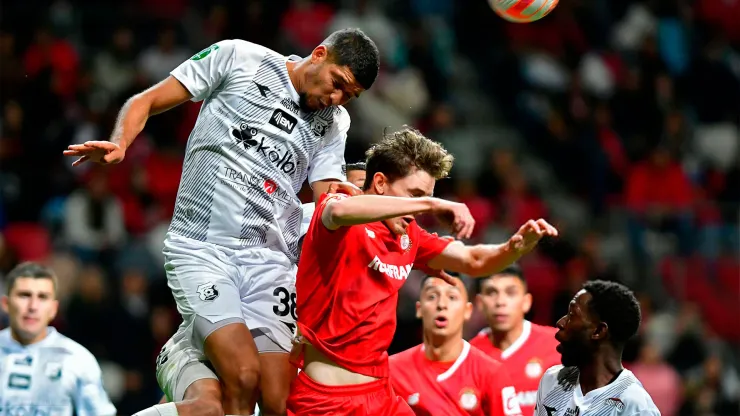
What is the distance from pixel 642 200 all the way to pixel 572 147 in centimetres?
107

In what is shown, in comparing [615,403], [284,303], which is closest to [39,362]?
[284,303]

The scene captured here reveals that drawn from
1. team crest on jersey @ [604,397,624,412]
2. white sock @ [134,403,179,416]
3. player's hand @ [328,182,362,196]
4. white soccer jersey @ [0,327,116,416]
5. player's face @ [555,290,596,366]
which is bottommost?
white soccer jersey @ [0,327,116,416]

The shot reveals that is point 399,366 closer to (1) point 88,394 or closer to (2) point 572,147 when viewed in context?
(1) point 88,394

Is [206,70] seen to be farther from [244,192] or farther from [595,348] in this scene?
[595,348]

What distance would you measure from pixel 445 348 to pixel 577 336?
4.92 ft

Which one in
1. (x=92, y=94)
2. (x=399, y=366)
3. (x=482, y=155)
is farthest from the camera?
(x=482, y=155)

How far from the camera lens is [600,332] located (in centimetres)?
554

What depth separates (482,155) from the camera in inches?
525

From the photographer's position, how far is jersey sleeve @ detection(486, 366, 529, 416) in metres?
6.59

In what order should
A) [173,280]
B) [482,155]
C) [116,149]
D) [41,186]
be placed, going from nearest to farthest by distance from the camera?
[116,149] → [173,280] → [41,186] → [482,155]

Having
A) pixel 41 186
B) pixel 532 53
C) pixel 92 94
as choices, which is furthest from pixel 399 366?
pixel 532 53

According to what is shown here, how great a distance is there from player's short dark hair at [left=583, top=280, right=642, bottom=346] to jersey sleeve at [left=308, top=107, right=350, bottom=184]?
143 cm

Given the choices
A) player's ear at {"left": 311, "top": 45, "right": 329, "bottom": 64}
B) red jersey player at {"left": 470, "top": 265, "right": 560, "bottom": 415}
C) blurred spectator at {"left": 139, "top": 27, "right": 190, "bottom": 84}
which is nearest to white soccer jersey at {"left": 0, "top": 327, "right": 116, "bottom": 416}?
red jersey player at {"left": 470, "top": 265, "right": 560, "bottom": 415}

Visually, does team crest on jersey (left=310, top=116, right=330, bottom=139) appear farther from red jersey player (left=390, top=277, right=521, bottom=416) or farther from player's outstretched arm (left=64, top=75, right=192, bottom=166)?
red jersey player (left=390, top=277, right=521, bottom=416)
